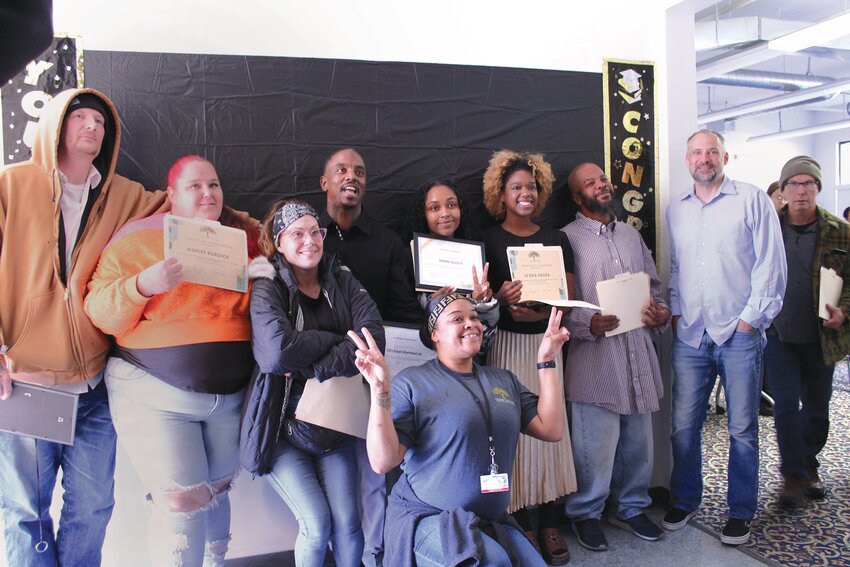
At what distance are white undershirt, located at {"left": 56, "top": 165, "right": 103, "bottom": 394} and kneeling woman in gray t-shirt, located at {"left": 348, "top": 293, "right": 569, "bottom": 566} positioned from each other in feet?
3.92

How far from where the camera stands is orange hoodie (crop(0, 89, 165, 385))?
2.29 m

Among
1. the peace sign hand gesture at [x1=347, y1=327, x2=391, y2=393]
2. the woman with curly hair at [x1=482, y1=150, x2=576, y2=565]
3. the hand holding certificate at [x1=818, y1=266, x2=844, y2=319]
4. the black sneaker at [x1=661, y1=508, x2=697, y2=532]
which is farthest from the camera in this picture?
the hand holding certificate at [x1=818, y1=266, x2=844, y2=319]

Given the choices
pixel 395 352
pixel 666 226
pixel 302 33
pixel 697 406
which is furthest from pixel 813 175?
pixel 302 33

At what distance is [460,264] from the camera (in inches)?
117

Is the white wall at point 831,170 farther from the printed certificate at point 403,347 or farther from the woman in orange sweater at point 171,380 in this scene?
the woman in orange sweater at point 171,380

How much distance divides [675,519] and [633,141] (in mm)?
2220

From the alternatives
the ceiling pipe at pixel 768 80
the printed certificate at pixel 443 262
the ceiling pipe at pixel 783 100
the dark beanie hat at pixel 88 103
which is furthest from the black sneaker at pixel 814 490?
the ceiling pipe at pixel 783 100

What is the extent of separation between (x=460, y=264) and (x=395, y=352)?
519 millimetres

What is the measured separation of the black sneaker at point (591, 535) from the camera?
3.24 metres

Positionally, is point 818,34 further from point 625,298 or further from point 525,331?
point 525,331

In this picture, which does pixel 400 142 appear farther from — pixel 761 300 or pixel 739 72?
pixel 739 72

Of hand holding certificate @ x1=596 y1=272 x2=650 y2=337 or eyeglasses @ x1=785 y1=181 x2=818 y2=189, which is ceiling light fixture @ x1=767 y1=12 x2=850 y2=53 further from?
hand holding certificate @ x1=596 y1=272 x2=650 y2=337

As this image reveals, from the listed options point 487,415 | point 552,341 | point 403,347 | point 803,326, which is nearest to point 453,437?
point 487,415

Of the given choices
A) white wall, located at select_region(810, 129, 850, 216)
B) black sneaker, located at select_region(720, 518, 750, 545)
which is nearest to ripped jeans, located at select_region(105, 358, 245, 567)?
black sneaker, located at select_region(720, 518, 750, 545)
